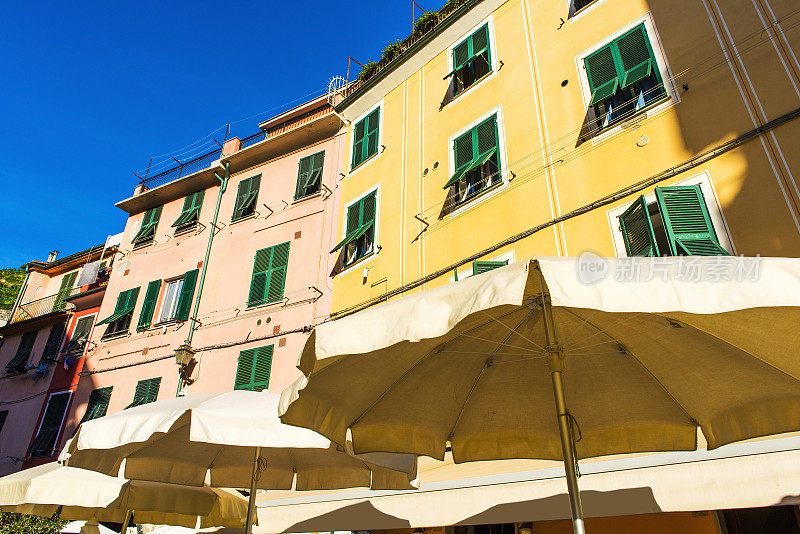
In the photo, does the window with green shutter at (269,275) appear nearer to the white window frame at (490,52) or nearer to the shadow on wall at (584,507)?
the white window frame at (490,52)

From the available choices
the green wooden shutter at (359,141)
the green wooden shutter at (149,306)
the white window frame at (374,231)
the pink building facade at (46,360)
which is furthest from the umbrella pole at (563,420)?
the pink building facade at (46,360)

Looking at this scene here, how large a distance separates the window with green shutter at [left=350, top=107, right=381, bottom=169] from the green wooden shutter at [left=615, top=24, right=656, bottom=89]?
6446 millimetres

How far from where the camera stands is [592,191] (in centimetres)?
846

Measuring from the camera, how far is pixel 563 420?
2914 mm

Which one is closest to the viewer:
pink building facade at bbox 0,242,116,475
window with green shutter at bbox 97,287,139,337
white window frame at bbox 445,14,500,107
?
white window frame at bbox 445,14,500,107

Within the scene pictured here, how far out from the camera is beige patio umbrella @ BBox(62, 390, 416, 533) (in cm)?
422

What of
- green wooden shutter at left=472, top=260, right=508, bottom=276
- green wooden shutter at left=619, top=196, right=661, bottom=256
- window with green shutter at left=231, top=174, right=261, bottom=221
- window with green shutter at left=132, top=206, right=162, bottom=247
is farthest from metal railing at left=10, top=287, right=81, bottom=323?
green wooden shutter at left=619, top=196, right=661, bottom=256

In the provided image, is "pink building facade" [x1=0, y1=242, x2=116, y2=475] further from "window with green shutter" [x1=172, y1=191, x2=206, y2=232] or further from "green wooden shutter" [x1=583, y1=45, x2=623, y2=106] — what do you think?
"green wooden shutter" [x1=583, y1=45, x2=623, y2=106]

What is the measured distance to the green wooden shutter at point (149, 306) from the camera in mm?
16125

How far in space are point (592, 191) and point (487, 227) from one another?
6.61 feet

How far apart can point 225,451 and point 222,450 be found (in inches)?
1.5

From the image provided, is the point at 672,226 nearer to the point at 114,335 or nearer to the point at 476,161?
the point at 476,161

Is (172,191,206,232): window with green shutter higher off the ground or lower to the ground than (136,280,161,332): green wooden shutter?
higher

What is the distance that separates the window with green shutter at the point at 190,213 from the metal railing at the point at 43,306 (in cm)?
618
